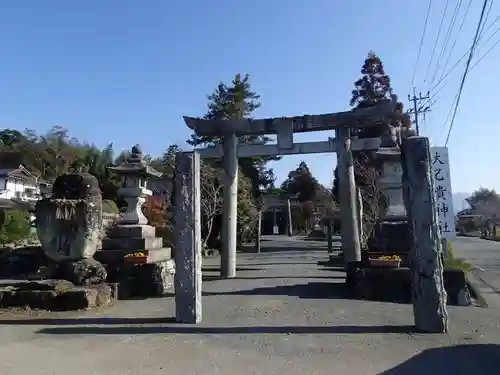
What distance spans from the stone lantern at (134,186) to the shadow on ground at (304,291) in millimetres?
3010

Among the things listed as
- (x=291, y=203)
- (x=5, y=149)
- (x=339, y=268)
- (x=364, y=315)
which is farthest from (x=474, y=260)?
(x=5, y=149)

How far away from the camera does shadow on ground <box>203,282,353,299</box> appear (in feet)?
32.5

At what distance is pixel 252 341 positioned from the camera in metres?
6.16

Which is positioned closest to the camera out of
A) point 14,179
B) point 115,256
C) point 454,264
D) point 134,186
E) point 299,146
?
point 115,256

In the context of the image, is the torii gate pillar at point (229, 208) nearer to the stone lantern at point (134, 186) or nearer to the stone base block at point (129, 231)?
the stone lantern at point (134, 186)

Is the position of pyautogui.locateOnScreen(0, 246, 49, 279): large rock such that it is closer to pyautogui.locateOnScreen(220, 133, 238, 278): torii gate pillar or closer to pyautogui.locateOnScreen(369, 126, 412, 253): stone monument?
pyautogui.locateOnScreen(220, 133, 238, 278): torii gate pillar

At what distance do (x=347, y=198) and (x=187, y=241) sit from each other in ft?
22.9

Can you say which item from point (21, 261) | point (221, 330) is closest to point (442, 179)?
point (221, 330)

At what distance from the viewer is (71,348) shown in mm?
5801

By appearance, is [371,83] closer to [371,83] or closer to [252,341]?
[371,83]

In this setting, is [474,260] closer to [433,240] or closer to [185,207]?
[433,240]

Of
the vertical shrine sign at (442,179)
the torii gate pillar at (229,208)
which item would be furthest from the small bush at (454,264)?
the torii gate pillar at (229,208)

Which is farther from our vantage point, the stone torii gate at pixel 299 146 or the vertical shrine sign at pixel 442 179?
the stone torii gate at pixel 299 146

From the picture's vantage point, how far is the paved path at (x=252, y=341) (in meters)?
5.05
